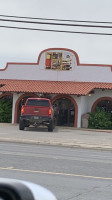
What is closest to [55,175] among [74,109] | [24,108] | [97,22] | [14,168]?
[14,168]

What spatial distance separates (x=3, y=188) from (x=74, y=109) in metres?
29.6

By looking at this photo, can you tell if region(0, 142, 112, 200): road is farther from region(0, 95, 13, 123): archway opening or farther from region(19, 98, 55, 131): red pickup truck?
region(0, 95, 13, 123): archway opening

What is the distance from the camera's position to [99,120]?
2995cm

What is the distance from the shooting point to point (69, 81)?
105 ft

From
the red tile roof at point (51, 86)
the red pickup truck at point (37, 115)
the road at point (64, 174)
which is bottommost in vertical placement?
the road at point (64, 174)

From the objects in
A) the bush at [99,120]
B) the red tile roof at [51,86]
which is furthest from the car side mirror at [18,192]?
the bush at [99,120]

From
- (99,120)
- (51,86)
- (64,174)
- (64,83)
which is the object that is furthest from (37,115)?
(64,174)

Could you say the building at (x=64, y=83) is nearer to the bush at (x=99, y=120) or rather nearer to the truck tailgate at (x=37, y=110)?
the bush at (x=99, y=120)

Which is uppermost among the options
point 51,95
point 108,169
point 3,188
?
point 51,95

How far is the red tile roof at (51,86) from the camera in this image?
2989 centimetres

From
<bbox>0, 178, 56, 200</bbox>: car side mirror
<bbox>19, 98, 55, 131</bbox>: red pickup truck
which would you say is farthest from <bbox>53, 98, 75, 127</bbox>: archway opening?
<bbox>0, 178, 56, 200</bbox>: car side mirror

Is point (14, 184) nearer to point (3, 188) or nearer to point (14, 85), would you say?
point (3, 188)

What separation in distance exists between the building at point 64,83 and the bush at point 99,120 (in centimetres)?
98

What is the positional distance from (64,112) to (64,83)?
2462mm
